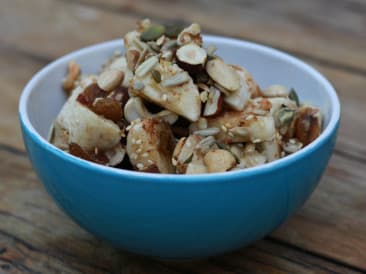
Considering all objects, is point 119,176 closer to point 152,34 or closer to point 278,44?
point 152,34

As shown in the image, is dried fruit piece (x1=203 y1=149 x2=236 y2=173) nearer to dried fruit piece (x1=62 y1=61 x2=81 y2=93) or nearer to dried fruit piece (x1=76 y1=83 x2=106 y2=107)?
dried fruit piece (x1=76 y1=83 x2=106 y2=107)

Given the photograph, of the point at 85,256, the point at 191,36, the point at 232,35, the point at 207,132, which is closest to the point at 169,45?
the point at 191,36

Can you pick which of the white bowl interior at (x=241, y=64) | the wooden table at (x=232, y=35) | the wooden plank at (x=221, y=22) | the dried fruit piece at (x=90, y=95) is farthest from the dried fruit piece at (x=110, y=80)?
the wooden plank at (x=221, y=22)

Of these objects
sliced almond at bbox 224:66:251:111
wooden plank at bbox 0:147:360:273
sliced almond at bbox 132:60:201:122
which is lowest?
wooden plank at bbox 0:147:360:273

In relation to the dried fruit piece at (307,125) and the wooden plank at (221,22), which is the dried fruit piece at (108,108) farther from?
the wooden plank at (221,22)

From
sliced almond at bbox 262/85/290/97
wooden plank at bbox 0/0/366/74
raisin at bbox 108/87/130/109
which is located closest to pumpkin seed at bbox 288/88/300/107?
sliced almond at bbox 262/85/290/97
